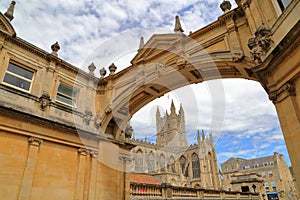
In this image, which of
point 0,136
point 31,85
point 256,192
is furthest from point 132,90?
point 256,192

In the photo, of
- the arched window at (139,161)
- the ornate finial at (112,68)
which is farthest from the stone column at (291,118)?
the arched window at (139,161)

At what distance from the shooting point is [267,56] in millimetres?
4418

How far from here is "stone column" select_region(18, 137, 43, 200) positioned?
6648 millimetres

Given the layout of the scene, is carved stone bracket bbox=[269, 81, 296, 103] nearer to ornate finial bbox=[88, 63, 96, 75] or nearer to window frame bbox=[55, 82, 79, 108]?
window frame bbox=[55, 82, 79, 108]

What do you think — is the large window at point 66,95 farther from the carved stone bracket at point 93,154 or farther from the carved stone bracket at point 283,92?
the carved stone bracket at point 283,92

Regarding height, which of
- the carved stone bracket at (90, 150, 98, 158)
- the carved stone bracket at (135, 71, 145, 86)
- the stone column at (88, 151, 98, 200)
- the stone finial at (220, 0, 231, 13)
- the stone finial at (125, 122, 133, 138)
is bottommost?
the stone column at (88, 151, 98, 200)

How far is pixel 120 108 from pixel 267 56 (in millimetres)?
6843

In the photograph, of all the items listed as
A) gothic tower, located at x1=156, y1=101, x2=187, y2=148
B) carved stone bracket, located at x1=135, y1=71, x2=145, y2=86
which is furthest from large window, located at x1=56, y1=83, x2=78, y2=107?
gothic tower, located at x1=156, y1=101, x2=187, y2=148

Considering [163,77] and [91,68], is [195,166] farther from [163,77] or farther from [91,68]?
[163,77]

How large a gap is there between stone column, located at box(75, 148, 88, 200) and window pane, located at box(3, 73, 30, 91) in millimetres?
3584

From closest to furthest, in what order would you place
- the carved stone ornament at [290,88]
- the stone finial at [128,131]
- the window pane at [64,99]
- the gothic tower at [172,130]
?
the carved stone ornament at [290,88] < the window pane at [64,99] < the stone finial at [128,131] < the gothic tower at [172,130]

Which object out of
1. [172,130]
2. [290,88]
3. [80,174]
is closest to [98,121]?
[80,174]

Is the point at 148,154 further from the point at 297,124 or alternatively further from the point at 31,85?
the point at 297,124

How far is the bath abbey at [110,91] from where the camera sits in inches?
Result: 181
